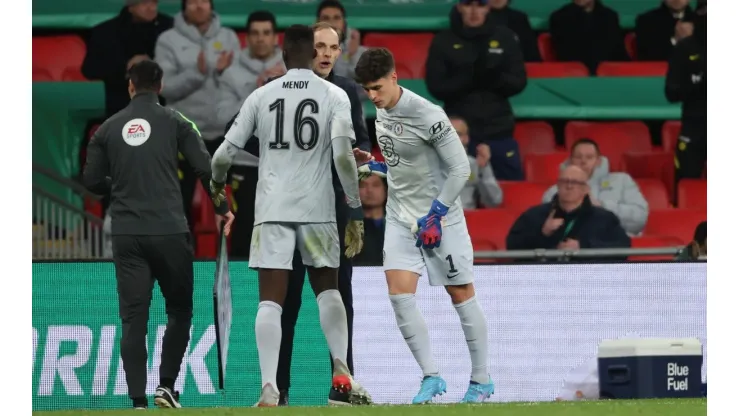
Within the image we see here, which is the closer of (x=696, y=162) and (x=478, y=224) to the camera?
(x=478, y=224)

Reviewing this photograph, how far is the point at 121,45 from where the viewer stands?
12820 mm

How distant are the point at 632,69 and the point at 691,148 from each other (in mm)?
1534

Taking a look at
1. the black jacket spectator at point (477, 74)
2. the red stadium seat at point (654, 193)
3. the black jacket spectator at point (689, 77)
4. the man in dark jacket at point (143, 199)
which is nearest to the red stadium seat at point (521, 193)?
the black jacket spectator at point (477, 74)

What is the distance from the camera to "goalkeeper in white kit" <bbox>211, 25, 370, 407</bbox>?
7.30 meters

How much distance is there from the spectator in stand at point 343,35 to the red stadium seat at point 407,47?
77.9 inches

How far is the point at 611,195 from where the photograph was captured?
41.5ft

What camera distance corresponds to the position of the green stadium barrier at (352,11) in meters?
14.6

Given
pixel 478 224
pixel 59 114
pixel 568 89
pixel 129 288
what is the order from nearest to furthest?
pixel 129 288 < pixel 478 224 < pixel 59 114 < pixel 568 89

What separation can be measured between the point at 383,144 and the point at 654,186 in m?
6.96

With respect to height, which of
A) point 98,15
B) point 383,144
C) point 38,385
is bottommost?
point 38,385

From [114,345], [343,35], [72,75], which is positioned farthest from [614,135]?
[114,345]

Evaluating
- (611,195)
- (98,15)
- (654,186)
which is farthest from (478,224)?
(98,15)

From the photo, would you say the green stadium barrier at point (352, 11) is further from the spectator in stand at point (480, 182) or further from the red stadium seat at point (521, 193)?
the spectator in stand at point (480, 182)

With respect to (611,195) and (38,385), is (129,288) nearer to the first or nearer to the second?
(38,385)
